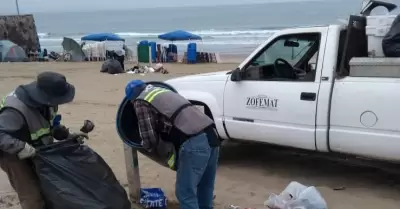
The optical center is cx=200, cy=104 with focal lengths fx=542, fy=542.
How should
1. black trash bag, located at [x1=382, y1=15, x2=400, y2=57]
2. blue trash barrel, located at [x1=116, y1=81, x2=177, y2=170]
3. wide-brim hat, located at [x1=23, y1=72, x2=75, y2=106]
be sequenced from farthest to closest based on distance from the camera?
black trash bag, located at [x1=382, y1=15, x2=400, y2=57], blue trash barrel, located at [x1=116, y1=81, x2=177, y2=170], wide-brim hat, located at [x1=23, y1=72, x2=75, y2=106]

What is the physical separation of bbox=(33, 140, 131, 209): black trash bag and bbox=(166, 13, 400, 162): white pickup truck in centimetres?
215

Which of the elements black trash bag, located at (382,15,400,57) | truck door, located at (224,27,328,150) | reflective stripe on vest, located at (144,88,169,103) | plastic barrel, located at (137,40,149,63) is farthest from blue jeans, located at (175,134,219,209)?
plastic barrel, located at (137,40,149,63)

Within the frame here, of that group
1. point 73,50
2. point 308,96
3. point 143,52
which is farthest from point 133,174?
point 73,50

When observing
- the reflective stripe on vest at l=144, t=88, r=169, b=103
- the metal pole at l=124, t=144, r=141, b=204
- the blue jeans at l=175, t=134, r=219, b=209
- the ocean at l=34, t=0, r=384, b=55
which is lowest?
the ocean at l=34, t=0, r=384, b=55

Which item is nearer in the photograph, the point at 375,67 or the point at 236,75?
the point at 375,67

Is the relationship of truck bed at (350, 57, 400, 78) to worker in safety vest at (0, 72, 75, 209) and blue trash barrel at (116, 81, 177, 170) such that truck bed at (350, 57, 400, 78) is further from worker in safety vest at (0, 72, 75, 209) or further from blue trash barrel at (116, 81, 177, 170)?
worker in safety vest at (0, 72, 75, 209)

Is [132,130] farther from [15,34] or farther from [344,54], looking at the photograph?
[15,34]

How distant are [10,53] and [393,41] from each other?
78.3 ft

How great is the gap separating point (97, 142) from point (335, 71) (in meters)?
3.79

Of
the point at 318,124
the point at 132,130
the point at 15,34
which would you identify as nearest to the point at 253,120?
the point at 318,124

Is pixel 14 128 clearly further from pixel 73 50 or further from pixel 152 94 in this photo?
pixel 73 50

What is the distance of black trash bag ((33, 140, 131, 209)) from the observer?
4379mm

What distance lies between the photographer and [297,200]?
496 centimetres

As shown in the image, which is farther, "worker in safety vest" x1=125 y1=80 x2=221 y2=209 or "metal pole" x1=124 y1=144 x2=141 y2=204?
"metal pole" x1=124 y1=144 x2=141 y2=204
